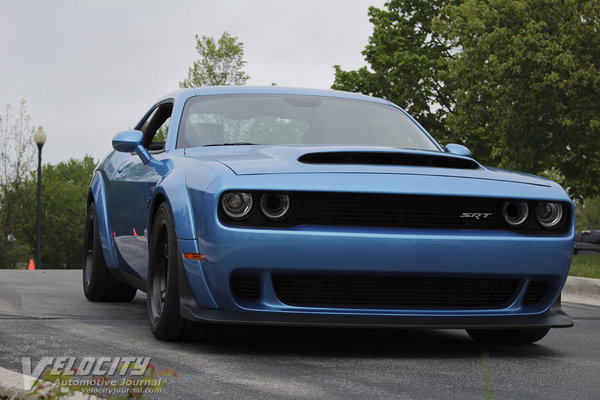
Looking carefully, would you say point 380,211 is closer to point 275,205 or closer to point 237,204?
point 275,205

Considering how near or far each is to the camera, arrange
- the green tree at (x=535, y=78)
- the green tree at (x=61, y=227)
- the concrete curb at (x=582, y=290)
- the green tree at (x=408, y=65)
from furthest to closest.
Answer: the green tree at (x=61, y=227), the green tree at (x=408, y=65), the green tree at (x=535, y=78), the concrete curb at (x=582, y=290)

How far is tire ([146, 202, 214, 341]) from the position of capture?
4684mm

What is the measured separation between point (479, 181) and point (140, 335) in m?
2.07

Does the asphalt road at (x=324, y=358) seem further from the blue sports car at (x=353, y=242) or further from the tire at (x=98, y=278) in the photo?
the tire at (x=98, y=278)

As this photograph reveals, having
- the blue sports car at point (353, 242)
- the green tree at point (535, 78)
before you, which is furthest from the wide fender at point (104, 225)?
the green tree at point (535, 78)

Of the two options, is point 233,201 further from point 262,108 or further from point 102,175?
point 102,175

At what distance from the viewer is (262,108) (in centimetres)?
596

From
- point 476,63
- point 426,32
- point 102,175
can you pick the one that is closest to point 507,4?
point 476,63

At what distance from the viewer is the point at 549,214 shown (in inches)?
187

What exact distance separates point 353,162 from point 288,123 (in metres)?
1.19

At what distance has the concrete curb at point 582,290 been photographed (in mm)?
10531

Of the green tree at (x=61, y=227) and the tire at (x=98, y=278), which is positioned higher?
the tire at (x=98, y=278)

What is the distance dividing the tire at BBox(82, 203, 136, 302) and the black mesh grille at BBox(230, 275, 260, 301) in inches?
118

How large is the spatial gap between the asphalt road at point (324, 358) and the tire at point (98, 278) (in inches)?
35.1
